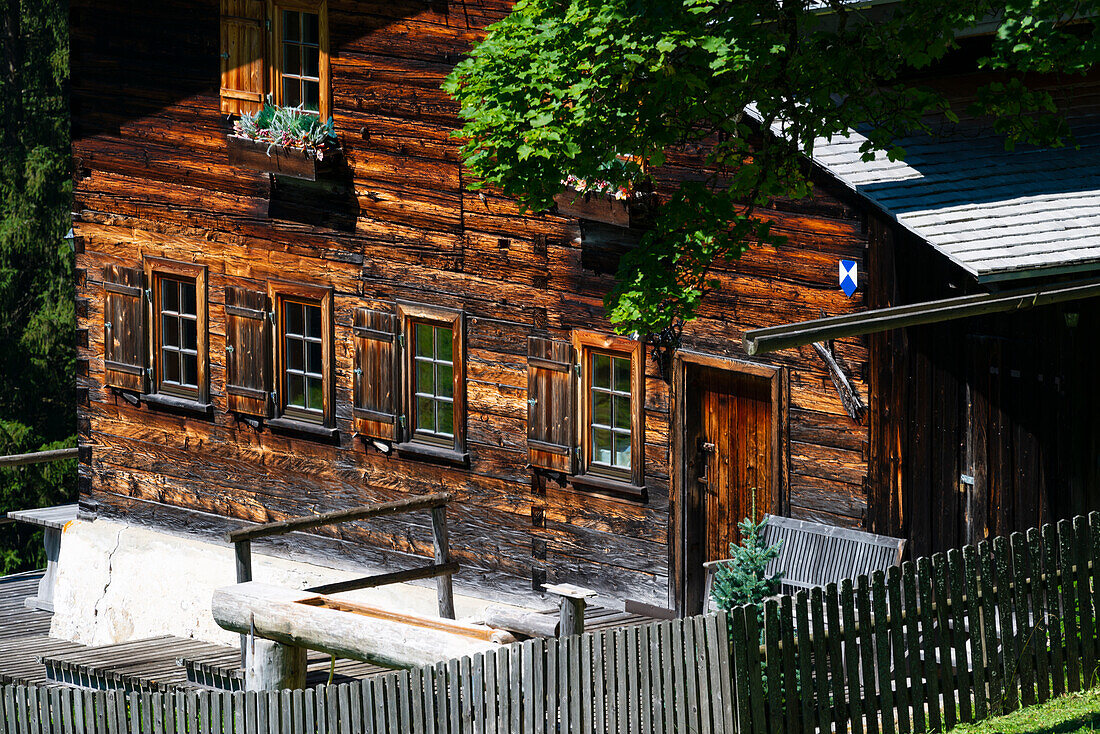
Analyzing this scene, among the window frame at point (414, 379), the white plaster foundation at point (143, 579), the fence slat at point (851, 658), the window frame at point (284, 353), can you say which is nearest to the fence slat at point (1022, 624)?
the fence slat at point (851, 658)

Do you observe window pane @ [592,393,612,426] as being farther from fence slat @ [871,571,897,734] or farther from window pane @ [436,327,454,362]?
fence slat @ [871,571,897,734]

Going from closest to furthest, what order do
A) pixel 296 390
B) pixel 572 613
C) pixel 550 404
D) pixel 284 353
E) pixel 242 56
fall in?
1. pixel 572 613
2. pixel 550 404
3. pixel 242 56
4. pixel 284 353
5. pixel 296 390

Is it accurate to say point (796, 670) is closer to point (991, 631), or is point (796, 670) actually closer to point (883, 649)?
point (883, 649)

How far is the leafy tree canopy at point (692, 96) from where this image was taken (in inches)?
368

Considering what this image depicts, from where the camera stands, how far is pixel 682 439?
12.5 m

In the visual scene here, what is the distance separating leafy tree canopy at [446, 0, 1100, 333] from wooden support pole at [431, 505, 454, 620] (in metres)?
3.56

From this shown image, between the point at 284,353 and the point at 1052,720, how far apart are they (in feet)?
27.8

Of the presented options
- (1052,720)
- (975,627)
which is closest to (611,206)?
(975,627)

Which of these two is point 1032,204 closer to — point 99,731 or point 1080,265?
point 1080,265

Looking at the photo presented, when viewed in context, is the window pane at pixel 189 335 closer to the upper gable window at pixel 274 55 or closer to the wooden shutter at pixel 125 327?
the wooden shutter at pixel 125 327

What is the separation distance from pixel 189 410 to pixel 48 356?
10.1 m

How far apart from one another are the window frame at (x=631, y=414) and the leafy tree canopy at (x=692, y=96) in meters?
Answer: 2.55

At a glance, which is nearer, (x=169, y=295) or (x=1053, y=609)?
(x=1053, y=609)

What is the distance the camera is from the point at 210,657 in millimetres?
12688
